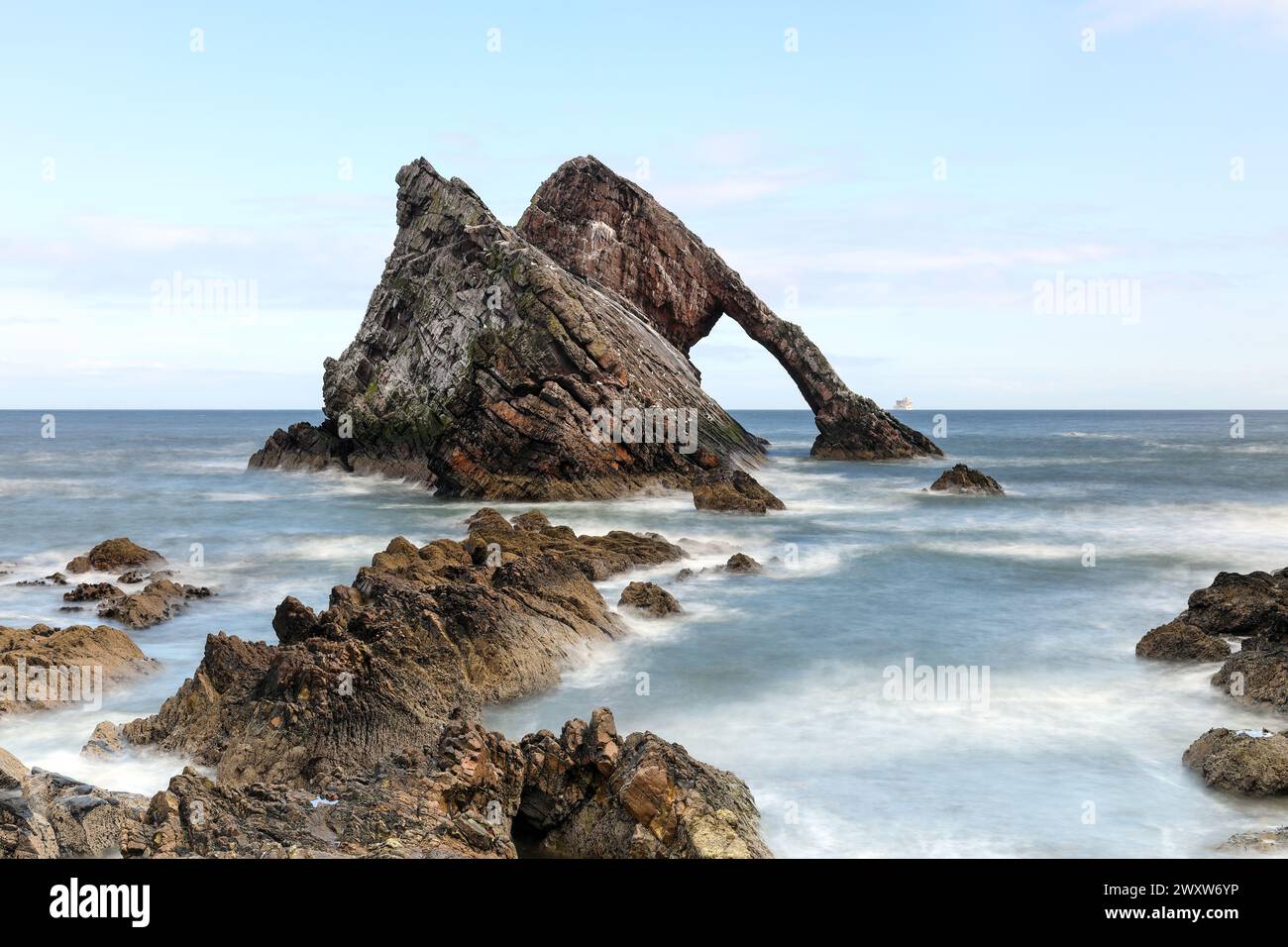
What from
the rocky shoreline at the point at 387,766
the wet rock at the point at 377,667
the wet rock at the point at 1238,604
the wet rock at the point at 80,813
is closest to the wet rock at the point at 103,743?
Result: the rocky shoreline at the point at 387,766

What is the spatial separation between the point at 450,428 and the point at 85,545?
12594mm

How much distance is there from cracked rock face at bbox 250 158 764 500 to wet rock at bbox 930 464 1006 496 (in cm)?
786

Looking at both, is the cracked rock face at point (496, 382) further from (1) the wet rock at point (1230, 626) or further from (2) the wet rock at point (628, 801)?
(2) the wet rock at point (628, 801)

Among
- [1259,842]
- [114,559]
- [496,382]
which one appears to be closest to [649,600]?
[1259,842]

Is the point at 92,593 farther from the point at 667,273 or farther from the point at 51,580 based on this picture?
the point at 667,273

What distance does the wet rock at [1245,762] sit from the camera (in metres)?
8.80

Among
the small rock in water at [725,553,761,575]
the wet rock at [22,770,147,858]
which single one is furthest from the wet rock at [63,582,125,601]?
the wet rock at [22,770,147,858]

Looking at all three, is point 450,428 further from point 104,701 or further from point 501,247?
point 104,701

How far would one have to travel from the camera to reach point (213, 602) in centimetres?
1759

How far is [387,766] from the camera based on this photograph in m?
7.80

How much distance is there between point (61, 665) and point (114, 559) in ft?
31.2

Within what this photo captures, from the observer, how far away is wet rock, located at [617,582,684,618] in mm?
16016

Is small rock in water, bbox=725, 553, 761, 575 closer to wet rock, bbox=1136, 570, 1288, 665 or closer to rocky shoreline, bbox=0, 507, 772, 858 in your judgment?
rocky shoreline, bbox=0, 507, 772, 858
